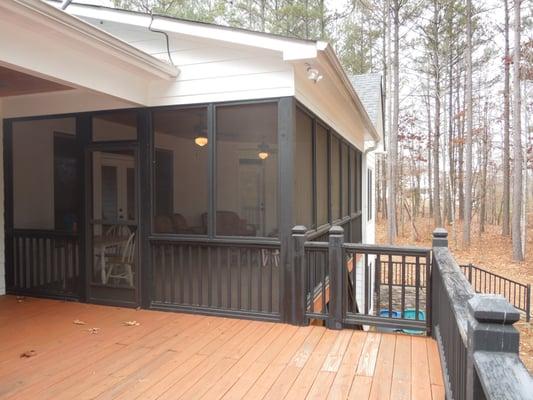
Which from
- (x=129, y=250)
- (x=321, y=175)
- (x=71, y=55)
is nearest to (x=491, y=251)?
(x=321, y=175)

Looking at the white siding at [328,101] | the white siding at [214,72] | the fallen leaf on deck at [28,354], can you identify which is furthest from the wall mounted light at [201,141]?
the fallen leaf on deck at [28,354]

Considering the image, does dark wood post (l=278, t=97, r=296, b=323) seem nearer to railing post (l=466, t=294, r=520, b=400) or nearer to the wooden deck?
the wooden deck

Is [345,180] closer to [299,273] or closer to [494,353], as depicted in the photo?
[299,273]

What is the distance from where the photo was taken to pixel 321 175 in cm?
579

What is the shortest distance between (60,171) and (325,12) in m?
15.5

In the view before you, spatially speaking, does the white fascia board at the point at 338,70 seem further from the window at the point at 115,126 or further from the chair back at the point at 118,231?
the chair back at the point at 118,231

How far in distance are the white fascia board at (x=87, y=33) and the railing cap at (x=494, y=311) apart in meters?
3.25

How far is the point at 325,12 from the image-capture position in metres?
17.4

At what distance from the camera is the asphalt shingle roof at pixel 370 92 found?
11.5 metres

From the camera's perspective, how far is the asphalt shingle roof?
1147cm

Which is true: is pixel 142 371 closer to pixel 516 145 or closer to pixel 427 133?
pixel 516 145

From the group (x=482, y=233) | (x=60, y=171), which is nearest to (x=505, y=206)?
(x=482, y=233)

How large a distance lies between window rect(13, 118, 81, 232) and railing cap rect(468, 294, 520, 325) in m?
4.55

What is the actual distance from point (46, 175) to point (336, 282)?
12.4ft
